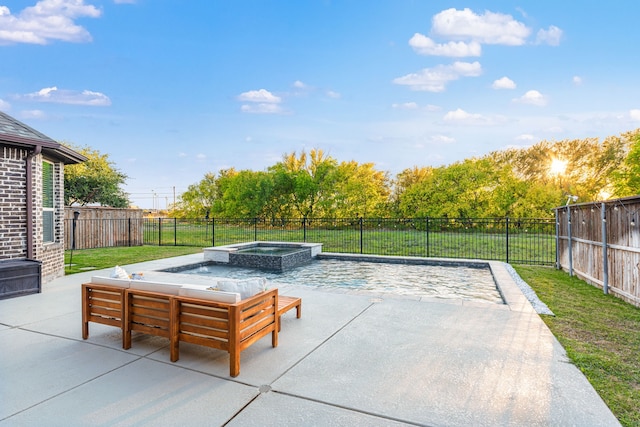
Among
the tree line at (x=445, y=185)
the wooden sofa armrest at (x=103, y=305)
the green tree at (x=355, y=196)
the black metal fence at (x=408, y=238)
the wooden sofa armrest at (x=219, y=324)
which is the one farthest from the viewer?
the green tree at (x=355, y=196)

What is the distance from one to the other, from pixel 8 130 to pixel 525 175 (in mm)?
26566

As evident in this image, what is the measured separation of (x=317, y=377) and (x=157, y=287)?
1745mm

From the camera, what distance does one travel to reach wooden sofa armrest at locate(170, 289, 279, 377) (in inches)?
111

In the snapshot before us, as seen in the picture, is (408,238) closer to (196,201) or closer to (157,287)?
(157,287)

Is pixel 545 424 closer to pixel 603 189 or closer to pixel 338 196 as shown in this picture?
pixel 338 196

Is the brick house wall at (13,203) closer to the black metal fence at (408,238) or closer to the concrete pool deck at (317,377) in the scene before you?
the concrete pool deck at (317,377)

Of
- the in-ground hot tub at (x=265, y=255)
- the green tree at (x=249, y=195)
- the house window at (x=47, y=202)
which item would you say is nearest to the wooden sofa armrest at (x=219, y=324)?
the in-ground hot tub at (x=265, y=255)

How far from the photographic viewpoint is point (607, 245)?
5.83 meters

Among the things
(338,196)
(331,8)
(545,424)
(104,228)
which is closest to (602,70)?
(331,8)

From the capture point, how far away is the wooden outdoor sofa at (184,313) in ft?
9.51

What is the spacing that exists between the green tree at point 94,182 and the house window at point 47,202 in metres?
16.3

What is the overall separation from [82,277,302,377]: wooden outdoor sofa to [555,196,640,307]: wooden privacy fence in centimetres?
531

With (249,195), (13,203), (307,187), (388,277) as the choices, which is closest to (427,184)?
(307,187)

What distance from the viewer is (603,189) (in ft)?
68.3
